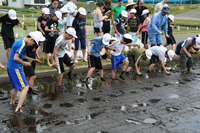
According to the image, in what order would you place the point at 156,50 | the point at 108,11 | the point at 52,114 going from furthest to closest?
the point at 108,11
the point at 156,50
the point at 52,114

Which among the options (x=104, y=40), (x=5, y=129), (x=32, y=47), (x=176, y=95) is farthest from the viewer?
(x=104, y=40)

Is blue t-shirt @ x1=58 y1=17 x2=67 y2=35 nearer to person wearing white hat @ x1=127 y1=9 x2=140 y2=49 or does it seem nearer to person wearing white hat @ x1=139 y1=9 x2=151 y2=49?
person wearing white hat @ x1=127 y1=9 x2=140 y2=49

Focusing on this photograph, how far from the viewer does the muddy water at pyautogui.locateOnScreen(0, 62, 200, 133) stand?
5.79 metres

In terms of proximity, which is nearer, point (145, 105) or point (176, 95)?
point (145, 105)

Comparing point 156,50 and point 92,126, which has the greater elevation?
point 156,50

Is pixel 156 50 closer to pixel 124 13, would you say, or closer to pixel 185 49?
pixel 185 49

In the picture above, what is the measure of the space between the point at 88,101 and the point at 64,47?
6.36ft

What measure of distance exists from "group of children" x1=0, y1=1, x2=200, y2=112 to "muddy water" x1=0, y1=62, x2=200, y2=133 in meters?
0.36

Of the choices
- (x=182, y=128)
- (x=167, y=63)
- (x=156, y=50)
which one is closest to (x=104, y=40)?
(x=156, y=50)

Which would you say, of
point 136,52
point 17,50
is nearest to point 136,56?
point 136,52

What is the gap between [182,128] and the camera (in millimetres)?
5609

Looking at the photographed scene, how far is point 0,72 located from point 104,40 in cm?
310

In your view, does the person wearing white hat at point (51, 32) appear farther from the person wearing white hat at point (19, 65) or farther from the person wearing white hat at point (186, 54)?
the person wearing white hat at point (186, 54)

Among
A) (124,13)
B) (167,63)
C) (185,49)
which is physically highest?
(124,13)
